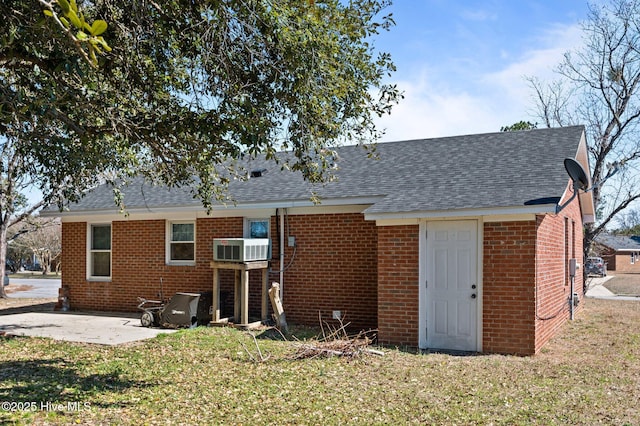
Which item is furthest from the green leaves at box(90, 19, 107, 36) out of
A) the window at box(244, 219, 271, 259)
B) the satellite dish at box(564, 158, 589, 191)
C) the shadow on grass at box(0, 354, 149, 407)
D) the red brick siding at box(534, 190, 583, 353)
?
the window at box(244, 219, 271, 259)

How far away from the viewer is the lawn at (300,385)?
19.9ft

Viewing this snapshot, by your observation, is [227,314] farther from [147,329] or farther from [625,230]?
[625,230]

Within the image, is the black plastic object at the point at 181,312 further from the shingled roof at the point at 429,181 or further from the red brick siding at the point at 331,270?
the shingled roof at the point at 429,181

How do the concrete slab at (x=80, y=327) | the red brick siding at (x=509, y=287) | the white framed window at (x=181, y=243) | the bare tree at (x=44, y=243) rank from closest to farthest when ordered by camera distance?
the red brick siding at (x=509, y=287) → the concrete slab at (x=80, y=327) → the white framed window at (x=181, y=243) → the bare tree at (x=44, y=243)

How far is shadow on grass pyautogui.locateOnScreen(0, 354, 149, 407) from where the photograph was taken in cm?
662

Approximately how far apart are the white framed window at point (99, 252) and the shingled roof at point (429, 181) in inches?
29.2

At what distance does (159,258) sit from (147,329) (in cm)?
282

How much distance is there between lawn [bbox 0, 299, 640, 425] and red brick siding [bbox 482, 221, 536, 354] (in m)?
0.40

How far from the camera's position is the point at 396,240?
34.8 feet

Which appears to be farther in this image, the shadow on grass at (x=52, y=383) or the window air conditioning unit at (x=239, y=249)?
the window air conditioning unit at (x=239, y=249)

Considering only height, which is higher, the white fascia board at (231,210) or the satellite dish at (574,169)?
the satellite dish at (574,169)

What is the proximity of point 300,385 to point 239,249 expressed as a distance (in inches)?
202

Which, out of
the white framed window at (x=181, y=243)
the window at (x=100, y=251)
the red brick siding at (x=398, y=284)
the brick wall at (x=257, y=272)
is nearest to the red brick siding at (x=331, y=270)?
the brick wall at (x=257, y=272)

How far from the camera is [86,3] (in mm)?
7730
